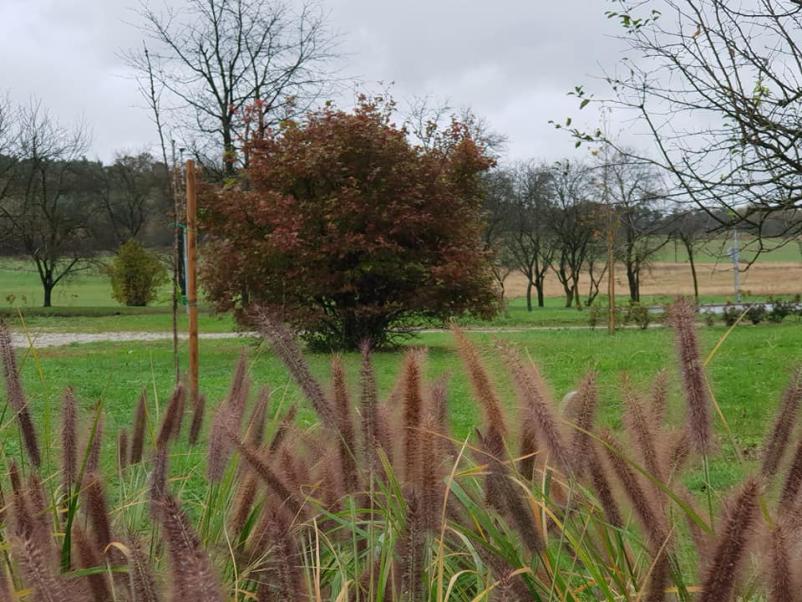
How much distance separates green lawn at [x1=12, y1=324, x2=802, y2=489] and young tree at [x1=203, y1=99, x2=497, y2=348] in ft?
3.88

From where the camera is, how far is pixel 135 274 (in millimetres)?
41125

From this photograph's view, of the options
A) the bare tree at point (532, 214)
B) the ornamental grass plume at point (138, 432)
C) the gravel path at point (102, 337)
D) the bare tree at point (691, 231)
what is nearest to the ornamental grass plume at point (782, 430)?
the ornamental grass plume at point (138, 432)

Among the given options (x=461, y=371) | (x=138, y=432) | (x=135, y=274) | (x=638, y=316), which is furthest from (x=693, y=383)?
(x=135, y=274)

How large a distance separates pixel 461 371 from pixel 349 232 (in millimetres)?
10772

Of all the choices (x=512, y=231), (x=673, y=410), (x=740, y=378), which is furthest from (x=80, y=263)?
(x=673, y=410)

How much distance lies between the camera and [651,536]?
1298 millimetres

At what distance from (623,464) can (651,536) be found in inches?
4.2

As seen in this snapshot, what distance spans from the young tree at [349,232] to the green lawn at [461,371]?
118 cm

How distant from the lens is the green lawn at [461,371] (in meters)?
7.65

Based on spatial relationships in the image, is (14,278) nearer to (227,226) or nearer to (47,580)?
(227,226)

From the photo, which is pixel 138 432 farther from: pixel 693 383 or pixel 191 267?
pixel 191 267

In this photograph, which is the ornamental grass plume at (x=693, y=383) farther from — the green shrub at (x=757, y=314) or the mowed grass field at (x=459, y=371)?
the green shrub at (x=757, y=314)

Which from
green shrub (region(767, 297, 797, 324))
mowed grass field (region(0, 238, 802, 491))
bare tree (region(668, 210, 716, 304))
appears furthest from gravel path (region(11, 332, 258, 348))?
bare tree (region(668, 210, 716, 304))

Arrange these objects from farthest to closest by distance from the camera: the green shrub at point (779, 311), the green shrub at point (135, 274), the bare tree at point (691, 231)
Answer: the green shrub at point (135, 274) < the green shrub at point (779, 311) < the bare tree at point (691, 231)
